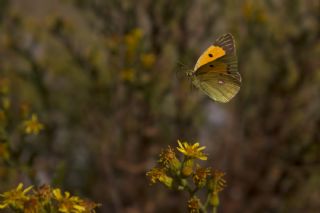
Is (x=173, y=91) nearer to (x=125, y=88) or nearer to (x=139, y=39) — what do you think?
(x=125, y=88)

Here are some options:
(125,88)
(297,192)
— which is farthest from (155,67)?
(297,192)

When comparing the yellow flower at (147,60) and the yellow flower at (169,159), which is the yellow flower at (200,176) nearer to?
the yellow flower at (169,159)

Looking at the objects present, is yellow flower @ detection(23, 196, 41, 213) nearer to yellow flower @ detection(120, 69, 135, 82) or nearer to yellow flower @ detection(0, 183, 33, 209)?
yellow flower @ detection(0, 183, 33, 209)

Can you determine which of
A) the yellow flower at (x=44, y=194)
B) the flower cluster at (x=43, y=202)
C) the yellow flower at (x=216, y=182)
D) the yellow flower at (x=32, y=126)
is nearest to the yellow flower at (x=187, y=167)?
the yellow flower at (x=216, y=182)

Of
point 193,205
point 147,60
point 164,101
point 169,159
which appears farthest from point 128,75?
point 193,205

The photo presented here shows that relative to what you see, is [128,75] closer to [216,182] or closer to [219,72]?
[219,72]
